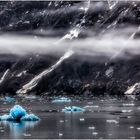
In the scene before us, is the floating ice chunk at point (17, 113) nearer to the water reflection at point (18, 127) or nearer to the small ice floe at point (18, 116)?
the small ice floe at point (18, 116)

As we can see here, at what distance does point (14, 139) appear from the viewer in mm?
52375

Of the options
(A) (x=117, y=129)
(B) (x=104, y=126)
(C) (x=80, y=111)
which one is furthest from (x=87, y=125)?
(C) (x=80, y=111)

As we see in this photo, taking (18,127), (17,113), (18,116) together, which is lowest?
(18,127)

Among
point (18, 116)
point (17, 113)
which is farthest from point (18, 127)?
point (18, 116)

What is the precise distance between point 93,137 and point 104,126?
11209 millimetres

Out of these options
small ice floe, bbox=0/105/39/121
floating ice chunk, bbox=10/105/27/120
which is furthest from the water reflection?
small ice floe, bbox=0/105/39/121

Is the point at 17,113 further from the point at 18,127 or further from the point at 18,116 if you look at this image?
the point at 18,127

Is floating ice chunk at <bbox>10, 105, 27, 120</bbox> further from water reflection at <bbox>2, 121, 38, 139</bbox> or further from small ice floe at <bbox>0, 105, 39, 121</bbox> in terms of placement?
water reflection at <bbox>2, 121, 38, 139</bbox>

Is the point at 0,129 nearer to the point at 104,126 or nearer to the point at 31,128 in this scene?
the point at 31,128

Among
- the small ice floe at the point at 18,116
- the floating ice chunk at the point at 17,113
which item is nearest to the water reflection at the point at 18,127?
the floating ice chunk at the point at 17,113

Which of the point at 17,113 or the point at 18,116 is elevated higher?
the point at 17,113

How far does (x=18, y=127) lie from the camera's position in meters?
63.7

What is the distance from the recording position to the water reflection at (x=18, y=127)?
2225 inches

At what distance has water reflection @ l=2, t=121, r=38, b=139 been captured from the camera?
56.5 m
